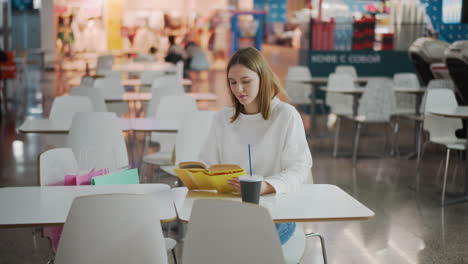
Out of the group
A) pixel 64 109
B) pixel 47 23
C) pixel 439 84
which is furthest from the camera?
pixel 47 23

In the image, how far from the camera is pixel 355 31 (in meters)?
12.8

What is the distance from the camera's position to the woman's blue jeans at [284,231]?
2.97 meters

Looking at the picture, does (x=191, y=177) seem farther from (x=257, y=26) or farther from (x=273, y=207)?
(x=257, y=26)

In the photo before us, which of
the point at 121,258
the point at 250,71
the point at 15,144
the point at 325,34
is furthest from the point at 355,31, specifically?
the point at 121,258

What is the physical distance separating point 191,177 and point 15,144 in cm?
692

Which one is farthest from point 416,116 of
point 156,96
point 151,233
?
point 151,233

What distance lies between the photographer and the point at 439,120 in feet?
22.4

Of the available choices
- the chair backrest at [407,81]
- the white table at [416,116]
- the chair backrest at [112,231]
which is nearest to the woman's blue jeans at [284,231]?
the chair backrest at [112,231]

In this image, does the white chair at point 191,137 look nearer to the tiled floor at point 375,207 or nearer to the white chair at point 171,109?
the tiled floor at point 375,207

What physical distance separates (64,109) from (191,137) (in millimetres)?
1516

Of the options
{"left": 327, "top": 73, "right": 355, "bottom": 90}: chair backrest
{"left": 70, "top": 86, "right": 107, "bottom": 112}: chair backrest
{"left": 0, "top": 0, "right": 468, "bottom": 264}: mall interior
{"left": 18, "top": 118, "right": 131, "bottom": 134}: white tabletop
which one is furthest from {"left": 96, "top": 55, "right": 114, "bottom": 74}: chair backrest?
{"left": 18, "top": 118, "right": 131, "bottom": 134}: white tabletop

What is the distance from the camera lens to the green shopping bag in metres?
3.03

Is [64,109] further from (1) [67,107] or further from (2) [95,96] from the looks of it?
(2) [95,96]

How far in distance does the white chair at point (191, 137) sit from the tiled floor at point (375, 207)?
670 millimetres
